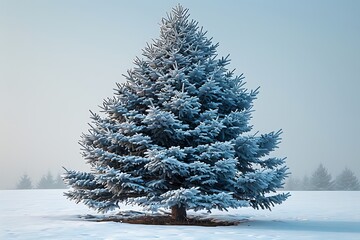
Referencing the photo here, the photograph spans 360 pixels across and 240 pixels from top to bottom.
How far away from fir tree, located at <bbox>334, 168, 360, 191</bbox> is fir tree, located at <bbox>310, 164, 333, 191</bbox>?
7.99ft

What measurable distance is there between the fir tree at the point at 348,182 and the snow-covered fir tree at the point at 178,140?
6212 cm

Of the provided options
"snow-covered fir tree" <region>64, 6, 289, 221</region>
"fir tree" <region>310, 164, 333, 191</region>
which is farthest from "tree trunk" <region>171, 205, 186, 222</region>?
"fir tree" <region>310, 164, 333, 191</region>

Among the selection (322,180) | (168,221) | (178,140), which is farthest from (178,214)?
(322,180)

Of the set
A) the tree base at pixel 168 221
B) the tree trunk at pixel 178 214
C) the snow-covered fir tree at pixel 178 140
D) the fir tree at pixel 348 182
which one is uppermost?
the fir tree at pixel 348 182

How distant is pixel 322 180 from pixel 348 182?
15.5 feet

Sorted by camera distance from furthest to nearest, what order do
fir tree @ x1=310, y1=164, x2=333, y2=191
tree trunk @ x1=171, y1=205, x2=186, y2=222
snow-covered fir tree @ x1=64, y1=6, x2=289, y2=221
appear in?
fir tree @ x1=310, y1=164, x2=333, y2=191 < tree trunk @ x1=171, y1=205, x2=186, y2=222 < snow-covered fir tree @ x1=64, y1=6, x2=289, y2=221

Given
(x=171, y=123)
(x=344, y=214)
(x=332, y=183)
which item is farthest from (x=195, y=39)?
(x=332, y=183)

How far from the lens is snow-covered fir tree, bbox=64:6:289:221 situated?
42.0 ft

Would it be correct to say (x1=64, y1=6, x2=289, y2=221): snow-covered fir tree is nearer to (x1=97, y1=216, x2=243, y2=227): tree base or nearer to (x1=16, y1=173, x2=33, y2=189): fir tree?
(x1=97, y1=216, x2=243, y2=227): tree base

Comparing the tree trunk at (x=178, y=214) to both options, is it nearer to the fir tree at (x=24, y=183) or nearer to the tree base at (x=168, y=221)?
the tree base at (x=168, y=221)

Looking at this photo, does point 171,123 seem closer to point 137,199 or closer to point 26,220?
point 137,199

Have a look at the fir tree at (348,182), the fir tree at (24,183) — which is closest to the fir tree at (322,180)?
the fir tree at (348,182)

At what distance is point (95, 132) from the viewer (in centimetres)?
1431

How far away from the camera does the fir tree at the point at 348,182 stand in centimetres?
7164
